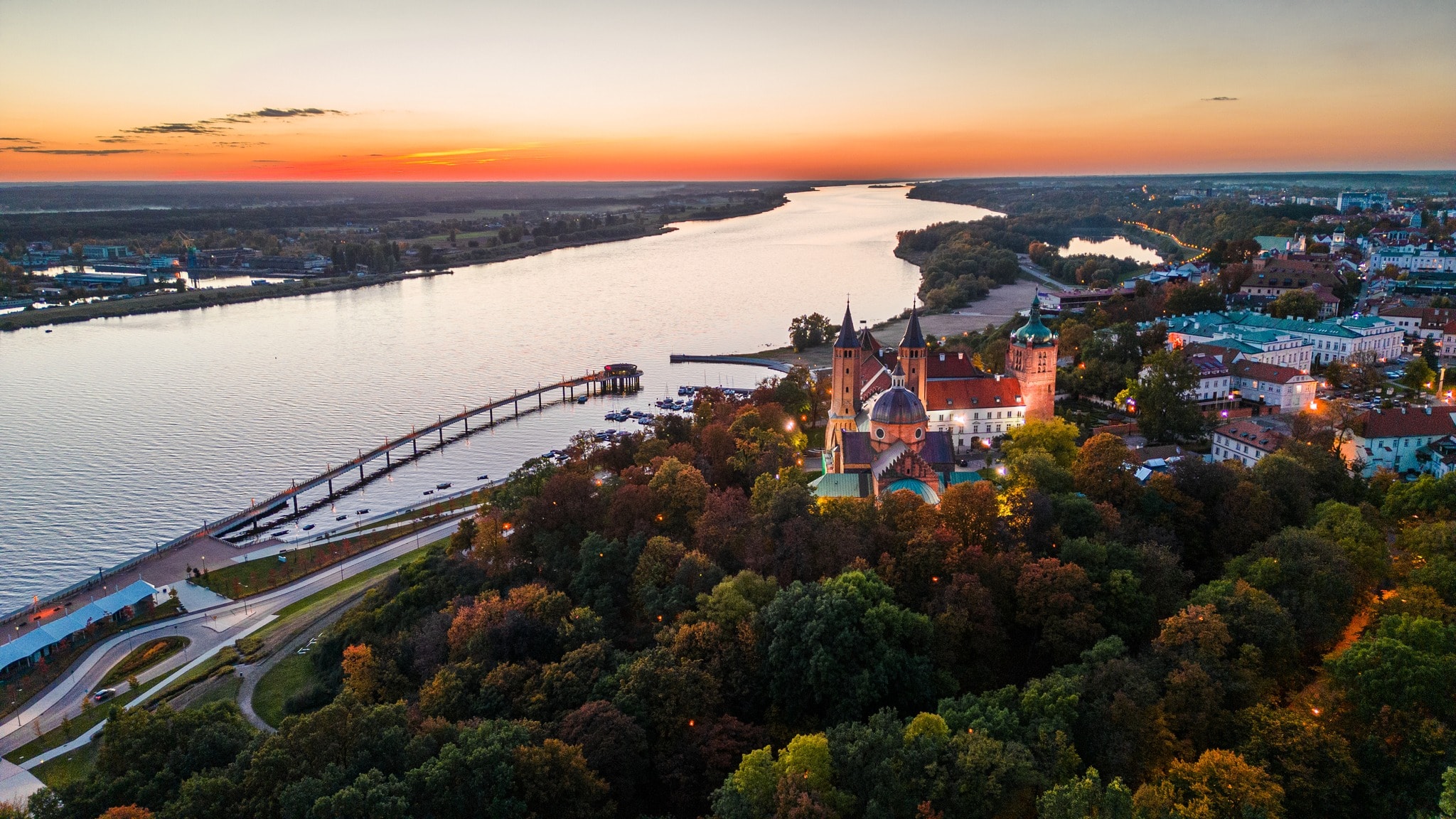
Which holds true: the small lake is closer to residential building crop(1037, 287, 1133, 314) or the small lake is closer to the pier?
residential building crop(1037, 287, 1133, 314)

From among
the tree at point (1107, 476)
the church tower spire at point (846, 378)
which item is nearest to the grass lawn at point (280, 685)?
the church tower spire at point (846, 378)

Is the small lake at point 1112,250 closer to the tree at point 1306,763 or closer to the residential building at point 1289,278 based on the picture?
the residential building at point 1289,278

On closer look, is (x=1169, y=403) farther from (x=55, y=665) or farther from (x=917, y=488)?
(x=55, y=665)

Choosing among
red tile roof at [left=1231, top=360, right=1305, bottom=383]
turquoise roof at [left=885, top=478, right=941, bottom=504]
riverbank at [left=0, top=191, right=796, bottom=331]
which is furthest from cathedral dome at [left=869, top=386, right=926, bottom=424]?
riverbank at [left=0, top=191, right=796, bottom=331]

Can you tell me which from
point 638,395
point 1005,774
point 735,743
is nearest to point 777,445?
point 735,743

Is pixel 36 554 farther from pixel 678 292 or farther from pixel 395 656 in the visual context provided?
pixel 678 292
